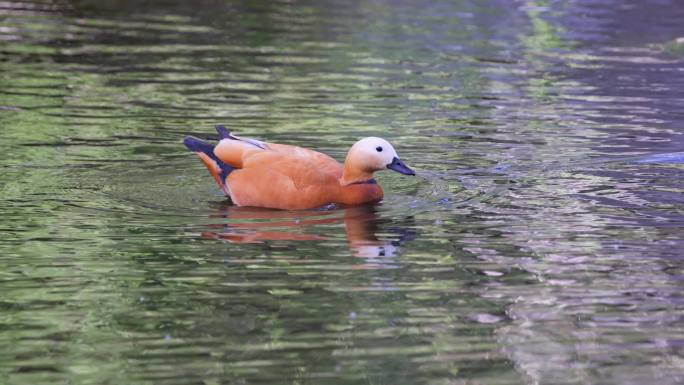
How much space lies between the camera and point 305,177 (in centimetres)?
1003

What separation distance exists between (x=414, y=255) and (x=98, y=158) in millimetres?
4016

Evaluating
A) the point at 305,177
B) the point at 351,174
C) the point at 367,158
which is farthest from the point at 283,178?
the point at 367,158

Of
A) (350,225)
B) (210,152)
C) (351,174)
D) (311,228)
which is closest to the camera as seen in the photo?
(311,228)

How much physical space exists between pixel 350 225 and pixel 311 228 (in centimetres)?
29

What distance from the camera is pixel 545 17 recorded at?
2408cm

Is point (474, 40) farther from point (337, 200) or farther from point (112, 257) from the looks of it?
point (112, 257)

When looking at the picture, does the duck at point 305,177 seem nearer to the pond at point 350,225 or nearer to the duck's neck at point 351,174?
the duck's neck at point 351,174

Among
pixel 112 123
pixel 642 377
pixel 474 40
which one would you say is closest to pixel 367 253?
pixel 642 377

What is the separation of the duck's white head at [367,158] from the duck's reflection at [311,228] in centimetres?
26

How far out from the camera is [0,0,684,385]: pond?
675 cm

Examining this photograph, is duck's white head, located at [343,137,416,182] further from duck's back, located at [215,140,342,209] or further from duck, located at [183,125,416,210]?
duck's back, located at [215,140,342,209]

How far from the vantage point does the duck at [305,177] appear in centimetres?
1004

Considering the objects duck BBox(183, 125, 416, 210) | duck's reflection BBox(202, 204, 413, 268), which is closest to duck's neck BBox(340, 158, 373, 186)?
duck BBox(183, 125, 416, 210)

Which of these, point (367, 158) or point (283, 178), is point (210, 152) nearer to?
point (283, 178)
